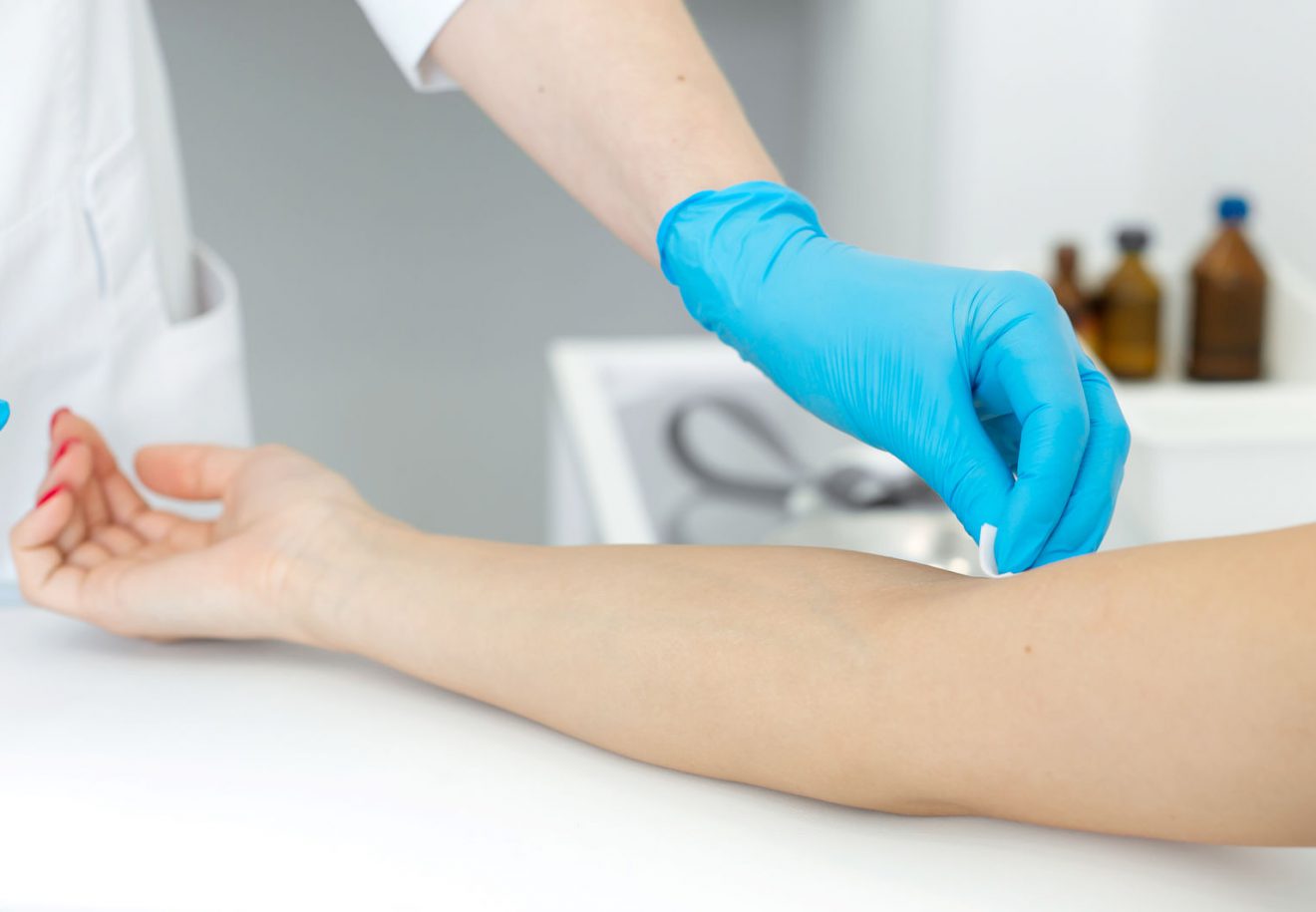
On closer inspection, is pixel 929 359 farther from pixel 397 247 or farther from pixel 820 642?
pixel 397 247

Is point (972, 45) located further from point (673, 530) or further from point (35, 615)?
point (35, 615)

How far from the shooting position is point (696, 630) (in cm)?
60

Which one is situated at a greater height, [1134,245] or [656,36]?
[656,36]

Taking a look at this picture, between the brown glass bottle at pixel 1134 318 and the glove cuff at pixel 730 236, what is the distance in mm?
996

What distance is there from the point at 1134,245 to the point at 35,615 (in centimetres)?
124

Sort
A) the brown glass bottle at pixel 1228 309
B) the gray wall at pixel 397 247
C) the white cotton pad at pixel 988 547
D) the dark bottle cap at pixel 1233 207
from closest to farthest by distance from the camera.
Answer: the white cotton pad at pixel 988 547, the dark bottle cap at pixel 1233 207, the brown glass bottle at pixel 1228 309, the gray wall at pixel 397 247

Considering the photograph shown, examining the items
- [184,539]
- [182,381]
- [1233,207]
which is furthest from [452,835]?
[1233,207]

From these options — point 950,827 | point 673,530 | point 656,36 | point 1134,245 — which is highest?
point 656,36

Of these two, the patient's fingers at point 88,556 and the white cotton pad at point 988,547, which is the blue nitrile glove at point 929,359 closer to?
the white cotton pad at point 988,547

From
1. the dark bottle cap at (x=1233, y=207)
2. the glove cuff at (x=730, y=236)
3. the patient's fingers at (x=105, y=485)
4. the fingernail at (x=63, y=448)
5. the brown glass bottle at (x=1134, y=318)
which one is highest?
the glove cuff at (x=730, y=236)

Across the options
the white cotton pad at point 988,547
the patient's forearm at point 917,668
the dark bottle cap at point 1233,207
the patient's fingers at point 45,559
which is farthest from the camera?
the dark bottle cap at point 1233,207

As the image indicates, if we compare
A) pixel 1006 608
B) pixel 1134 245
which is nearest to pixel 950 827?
pixel 1006 608

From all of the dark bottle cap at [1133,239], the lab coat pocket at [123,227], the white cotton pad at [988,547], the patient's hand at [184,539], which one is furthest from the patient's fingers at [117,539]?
the dark bottle cap at [1133,239]

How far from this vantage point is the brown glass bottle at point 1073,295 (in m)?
1.62
